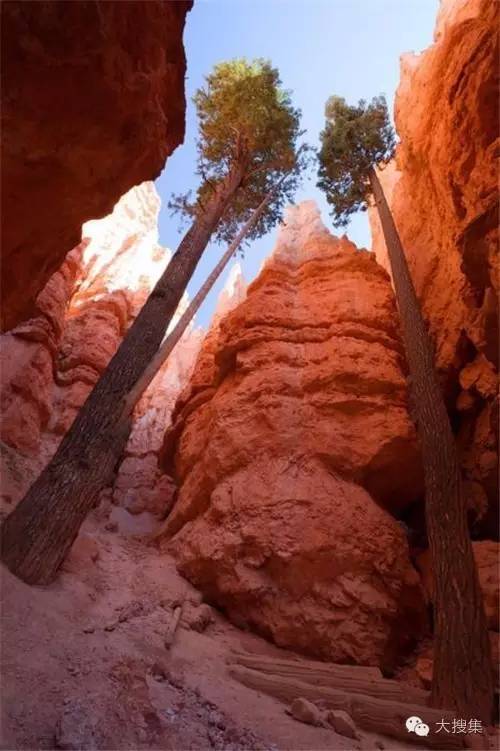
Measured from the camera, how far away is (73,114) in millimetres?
3926

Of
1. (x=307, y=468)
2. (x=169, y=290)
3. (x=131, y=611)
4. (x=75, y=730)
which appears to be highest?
(x=169, y=290)

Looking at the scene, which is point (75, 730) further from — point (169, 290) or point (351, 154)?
point (351, 154)

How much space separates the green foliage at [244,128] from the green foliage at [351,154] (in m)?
1.13

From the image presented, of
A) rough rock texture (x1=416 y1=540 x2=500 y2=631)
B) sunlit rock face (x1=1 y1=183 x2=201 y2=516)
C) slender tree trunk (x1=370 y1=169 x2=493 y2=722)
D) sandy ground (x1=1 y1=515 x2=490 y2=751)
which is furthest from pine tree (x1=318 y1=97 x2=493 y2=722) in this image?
sunlit rock face (x1=1 y1=183 x2=201 y2=516)

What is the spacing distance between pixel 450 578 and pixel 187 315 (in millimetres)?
6834

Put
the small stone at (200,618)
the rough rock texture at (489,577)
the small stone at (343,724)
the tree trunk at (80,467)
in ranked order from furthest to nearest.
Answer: the small stone at (200,618)
the rough rock texture at (489,577)
the tree trunk at (80,467)
the small stone at (343,724)

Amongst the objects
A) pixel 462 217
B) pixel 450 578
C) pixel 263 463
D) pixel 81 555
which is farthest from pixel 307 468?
pixel 462 217

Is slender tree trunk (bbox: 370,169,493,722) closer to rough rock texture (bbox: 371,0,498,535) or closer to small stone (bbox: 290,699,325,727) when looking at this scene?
rough rock texture (bbox: 371,0,498,535)

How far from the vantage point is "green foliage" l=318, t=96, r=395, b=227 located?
1317 centimetres

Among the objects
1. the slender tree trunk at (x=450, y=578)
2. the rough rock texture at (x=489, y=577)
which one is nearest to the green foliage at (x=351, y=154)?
the slender tree trunk at (x=450, y=578)

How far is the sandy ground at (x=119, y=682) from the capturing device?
3.34 meters

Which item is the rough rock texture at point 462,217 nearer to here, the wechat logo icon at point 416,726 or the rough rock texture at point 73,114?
the wechat logo icon at point 416,726

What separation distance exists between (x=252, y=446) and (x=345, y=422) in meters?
2.01

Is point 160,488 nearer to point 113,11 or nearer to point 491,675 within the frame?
point 491,675
